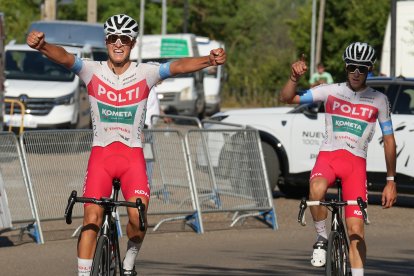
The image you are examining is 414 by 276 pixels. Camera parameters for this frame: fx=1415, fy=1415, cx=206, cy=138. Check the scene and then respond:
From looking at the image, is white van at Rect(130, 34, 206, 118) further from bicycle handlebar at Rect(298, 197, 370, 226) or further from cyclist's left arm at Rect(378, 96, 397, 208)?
bicycle handlebar at Rect(298, 197, 370, 226)

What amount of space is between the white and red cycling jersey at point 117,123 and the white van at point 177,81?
30.0 meters

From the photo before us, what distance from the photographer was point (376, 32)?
7344 centimetres

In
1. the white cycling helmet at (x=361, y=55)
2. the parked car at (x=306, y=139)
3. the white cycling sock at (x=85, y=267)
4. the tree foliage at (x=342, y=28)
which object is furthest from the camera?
the tree foliage at (x=342, y=28)

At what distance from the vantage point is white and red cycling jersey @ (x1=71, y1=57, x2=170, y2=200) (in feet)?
31.6

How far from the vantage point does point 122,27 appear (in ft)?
31.6

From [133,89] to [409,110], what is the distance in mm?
9817

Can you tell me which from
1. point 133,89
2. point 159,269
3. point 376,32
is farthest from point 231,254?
point 376,32

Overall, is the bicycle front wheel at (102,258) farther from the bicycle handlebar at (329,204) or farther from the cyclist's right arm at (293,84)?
the cyclist's right arm at (293,84)

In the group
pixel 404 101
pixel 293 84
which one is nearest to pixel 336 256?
pixel 293 84

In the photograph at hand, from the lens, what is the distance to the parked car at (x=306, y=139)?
18984mm

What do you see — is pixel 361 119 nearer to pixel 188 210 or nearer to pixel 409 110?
pixel 188 210

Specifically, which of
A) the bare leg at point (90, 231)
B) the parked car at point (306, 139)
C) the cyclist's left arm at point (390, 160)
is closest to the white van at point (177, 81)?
the parked car at point (306, 139)

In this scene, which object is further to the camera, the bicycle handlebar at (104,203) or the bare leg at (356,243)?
the bare leg at (356,243)

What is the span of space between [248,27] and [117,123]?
80.7 metres
